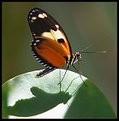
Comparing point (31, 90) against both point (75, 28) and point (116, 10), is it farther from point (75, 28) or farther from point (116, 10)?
point (75, 28)

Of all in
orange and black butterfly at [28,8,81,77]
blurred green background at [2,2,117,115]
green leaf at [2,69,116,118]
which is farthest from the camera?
blurred green background at [2,2,117,115]

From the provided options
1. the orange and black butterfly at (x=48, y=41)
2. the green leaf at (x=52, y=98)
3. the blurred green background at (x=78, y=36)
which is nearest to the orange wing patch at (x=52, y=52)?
the orange and black butterfly at (x=48, y=41)

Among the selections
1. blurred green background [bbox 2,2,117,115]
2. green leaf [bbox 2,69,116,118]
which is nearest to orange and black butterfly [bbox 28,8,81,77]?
green leaf [bbox 2,69,116,118]

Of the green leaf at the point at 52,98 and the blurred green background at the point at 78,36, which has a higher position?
the green leaf at the point at 52,98

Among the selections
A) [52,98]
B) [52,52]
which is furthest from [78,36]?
[52,98]

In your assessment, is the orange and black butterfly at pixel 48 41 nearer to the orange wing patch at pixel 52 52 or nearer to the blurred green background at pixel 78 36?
the orange wing patch at pixel 52 52

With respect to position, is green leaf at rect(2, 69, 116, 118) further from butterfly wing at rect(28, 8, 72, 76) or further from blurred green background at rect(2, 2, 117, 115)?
blurred green background at rect(2, 2, 117, 115)
